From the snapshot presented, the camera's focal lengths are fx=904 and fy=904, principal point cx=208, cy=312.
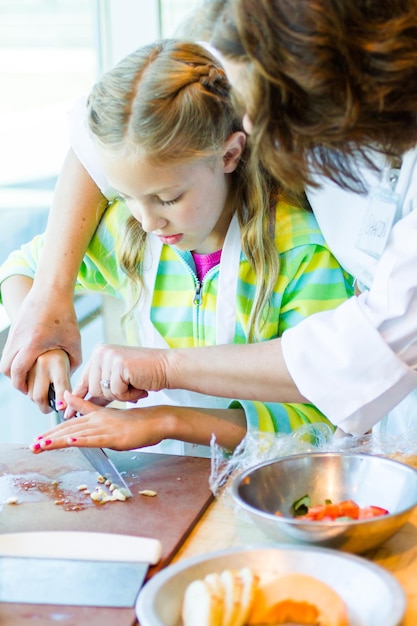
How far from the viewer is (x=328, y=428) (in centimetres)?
135

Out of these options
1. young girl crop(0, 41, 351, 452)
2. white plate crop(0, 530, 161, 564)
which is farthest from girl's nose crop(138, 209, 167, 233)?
white plate crop(0, 530, 161, 564)

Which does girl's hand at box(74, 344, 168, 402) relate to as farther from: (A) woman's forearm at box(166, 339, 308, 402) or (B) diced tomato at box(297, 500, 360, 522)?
(B) diced tomato at box(297, 500, 360, 522)

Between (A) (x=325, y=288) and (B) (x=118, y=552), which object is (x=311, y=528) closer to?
(B) (x=118, y=552)

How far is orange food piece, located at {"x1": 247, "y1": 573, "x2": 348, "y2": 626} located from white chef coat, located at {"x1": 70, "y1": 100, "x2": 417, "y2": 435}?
38cm

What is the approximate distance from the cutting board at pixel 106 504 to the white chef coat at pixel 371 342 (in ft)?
0.64

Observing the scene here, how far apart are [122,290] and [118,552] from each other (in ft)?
2.42

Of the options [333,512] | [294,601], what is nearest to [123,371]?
[333,512]

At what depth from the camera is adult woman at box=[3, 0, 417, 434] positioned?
2.87ft

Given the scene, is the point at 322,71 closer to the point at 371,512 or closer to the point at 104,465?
the point at 371,512

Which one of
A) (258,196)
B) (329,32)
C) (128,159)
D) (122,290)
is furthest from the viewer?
(122,290)

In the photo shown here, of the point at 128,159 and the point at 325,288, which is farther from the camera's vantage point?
the point at 325,288

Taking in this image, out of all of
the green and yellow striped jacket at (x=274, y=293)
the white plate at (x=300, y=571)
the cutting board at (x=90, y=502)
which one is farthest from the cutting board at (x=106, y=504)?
the green and yellow striped jacket at (x=274, y=293)

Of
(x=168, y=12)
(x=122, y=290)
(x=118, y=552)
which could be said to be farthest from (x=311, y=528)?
(x=168, y=12)

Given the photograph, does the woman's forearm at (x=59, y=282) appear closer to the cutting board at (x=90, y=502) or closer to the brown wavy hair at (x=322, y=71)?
the cutting board at (x=90, y=502)
